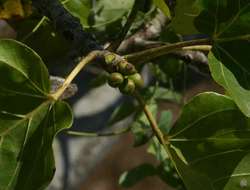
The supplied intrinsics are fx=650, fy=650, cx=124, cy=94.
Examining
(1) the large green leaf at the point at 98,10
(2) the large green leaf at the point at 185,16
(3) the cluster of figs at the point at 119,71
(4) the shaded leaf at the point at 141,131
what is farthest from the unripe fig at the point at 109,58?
(4) the shaded leaf at the point at 141,131

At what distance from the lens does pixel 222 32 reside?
871 millimetres

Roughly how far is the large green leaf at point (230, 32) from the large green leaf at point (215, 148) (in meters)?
0.04

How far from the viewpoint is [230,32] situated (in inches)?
34.5

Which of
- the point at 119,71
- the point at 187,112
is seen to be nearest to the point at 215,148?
the point at 187,112

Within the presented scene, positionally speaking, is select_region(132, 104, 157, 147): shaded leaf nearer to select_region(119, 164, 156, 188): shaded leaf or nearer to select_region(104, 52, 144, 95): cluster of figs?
select_region(119, 164, 156, 188): shaded leaf

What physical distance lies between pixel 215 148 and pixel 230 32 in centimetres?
16

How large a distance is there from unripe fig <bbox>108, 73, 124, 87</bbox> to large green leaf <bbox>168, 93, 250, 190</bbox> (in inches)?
4.2

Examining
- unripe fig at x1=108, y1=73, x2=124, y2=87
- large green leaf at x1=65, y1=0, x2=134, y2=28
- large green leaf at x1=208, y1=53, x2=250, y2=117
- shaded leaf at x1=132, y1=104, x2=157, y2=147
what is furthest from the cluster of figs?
shaded leaf at x1=132, y1=104, x2=157, y2=147

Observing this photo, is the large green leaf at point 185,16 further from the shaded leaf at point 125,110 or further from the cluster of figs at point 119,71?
the shaded leaf at point 125,110

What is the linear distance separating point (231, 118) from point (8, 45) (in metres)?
0.30

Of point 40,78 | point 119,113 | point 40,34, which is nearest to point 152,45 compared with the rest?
point 40,34

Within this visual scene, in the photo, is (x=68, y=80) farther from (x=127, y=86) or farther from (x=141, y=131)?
(x=141, y=131)

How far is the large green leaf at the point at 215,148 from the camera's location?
0.86 m

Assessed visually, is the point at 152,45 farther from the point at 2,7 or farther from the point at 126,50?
the point at 2,7
